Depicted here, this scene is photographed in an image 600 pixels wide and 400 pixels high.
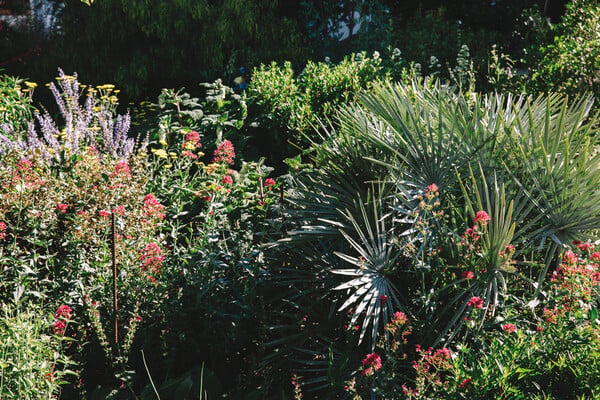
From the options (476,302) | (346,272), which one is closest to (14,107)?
(346,272)

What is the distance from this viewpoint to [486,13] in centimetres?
1001

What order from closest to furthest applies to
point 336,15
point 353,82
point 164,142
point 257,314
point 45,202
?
point 257,314, point 45,202, point 164,142, point 353,82, point 336,15

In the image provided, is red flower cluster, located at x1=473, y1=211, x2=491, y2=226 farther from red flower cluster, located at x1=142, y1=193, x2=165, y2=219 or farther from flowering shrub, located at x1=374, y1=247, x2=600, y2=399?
red flower cluster, located at x1=142, y1=193, x2=165, y2=219

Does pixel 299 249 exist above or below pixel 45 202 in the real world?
below

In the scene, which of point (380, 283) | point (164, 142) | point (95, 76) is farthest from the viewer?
point (95, 76)

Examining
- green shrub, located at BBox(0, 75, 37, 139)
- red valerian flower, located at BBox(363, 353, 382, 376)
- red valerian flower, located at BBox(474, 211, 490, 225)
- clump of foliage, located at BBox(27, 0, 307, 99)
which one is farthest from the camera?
clump of foliage, located at BBox(27, 0, 307, 99)

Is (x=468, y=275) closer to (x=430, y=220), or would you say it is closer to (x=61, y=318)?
(x=430, y=220)

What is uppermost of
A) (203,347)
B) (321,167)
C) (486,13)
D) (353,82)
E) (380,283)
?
(486,13)

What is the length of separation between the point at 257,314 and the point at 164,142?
8.15 ft

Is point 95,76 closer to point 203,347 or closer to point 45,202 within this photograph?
point 45,202

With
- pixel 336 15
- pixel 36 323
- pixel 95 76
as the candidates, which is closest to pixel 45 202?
pixel 36 323

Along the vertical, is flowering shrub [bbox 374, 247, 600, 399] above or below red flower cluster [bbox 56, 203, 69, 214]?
below

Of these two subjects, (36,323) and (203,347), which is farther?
(203,347)

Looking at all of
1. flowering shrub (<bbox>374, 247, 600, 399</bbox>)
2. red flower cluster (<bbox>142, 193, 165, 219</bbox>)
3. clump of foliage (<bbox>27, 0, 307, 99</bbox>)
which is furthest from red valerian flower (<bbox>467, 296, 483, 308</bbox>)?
clump of foliage (<bbox>27, 0, 307, 99</bbox>)
